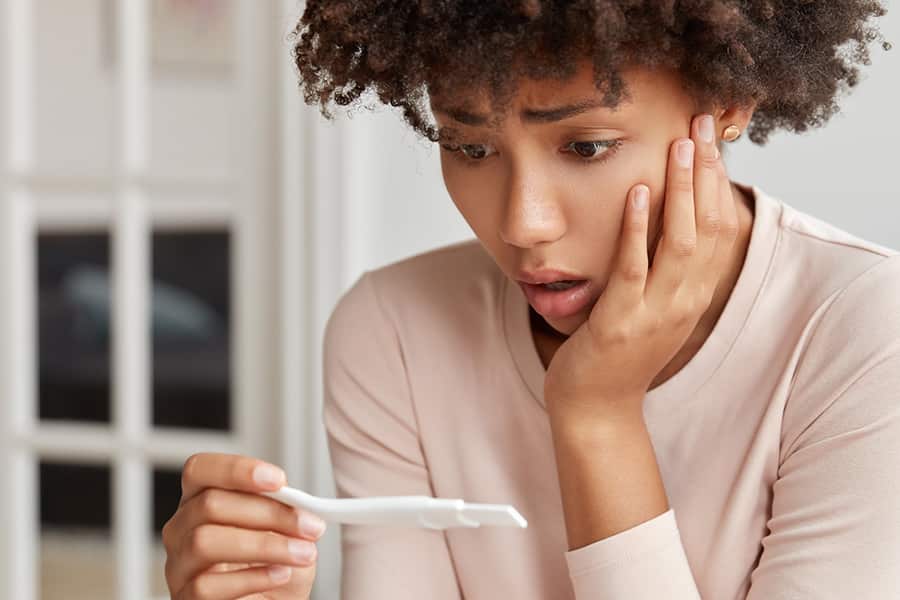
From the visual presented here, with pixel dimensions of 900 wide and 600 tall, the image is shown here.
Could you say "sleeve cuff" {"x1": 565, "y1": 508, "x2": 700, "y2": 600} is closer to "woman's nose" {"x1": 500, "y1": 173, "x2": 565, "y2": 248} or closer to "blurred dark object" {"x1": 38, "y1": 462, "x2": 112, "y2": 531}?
"woman's nose" {"x1": 500, "y1": 173, "x2": 565, "y2": 248}

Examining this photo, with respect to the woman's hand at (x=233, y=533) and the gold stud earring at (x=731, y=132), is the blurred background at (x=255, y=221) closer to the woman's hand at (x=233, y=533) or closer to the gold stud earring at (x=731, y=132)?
the gold stud earring at (x=731, y=132)

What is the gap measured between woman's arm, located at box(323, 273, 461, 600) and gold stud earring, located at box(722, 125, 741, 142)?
473 millimetres

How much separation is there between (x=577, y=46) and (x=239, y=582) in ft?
1.93

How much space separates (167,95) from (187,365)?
204 cm

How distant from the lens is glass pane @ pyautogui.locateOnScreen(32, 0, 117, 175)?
18.2 feet

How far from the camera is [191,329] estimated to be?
419 cm

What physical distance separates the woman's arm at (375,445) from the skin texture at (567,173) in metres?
0.30

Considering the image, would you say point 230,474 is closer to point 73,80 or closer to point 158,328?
point 158,328

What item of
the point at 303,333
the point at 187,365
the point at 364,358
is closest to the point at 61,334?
the point at 187,365

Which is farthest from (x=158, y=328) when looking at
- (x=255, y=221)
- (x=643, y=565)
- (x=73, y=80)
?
(x=643, y=565)

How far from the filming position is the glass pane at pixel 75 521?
3.59 meters

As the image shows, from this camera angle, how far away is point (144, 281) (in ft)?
7.79

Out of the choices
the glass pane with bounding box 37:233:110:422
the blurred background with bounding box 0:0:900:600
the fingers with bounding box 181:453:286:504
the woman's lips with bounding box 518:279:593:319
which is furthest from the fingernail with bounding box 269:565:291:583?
the glass pane with bounding box 37:233:110:422

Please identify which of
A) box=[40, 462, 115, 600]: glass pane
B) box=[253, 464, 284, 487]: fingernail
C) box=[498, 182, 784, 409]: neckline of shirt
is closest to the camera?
box=[253, 464, 284, 487]: fingernail
